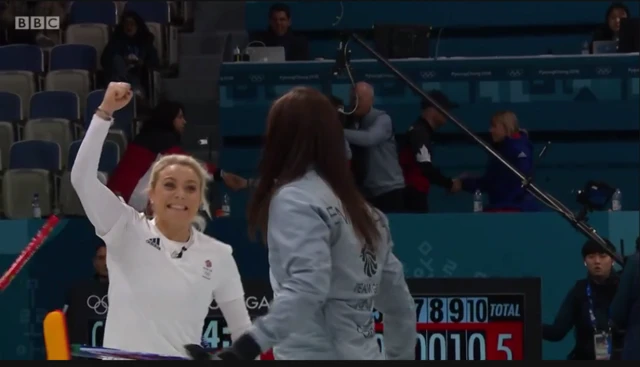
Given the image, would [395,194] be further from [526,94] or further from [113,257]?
[113,257]

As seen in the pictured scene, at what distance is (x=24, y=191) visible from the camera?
666 cm

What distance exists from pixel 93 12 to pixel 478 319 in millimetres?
4189

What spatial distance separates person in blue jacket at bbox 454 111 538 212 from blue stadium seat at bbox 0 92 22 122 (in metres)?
2.91

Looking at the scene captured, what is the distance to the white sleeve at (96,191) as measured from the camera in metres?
3.71

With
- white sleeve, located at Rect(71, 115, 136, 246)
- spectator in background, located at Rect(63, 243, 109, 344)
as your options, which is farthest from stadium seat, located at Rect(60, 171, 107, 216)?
white sleeve, located at Rect(71, 115, 136, 246)

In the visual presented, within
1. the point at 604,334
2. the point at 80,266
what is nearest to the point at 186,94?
the point at 80,266

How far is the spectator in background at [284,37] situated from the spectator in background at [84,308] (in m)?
4.04

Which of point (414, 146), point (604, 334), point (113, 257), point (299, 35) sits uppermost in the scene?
point (299, 35)

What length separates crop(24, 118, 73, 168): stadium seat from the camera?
6.90m

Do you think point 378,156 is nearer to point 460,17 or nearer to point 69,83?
point 69,83

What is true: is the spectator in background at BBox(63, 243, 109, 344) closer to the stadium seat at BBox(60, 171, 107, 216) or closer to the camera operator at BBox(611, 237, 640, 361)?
the stadium seat at BBox(60, 171, 107, 216)

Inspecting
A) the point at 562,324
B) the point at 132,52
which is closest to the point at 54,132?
the point at 132,52

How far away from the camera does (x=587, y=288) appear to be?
6.81 meters

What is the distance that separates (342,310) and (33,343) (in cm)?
364
